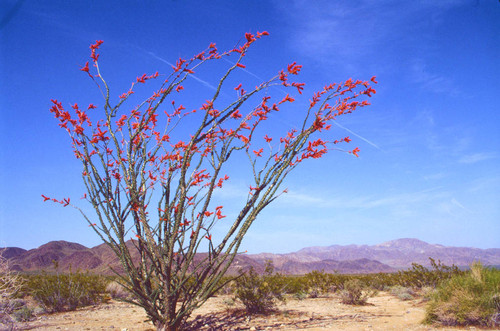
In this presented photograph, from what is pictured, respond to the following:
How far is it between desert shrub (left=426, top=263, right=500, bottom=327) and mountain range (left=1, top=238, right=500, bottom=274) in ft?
1.94

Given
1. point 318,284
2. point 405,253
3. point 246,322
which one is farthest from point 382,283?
point 405,253

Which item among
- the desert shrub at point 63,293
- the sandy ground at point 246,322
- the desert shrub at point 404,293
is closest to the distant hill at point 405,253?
the desert shrub at point 404,293

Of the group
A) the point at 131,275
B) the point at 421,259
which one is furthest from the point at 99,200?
the point at 421,259

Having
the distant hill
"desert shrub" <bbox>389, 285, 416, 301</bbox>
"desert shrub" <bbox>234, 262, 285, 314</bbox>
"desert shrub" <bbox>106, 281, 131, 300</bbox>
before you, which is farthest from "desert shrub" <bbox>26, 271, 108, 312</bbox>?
the distant hill

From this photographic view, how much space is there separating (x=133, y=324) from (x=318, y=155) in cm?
501

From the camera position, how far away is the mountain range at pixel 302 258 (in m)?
51.5

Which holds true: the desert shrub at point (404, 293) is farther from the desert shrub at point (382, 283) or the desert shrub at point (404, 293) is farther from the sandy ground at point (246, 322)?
the sandy ground at point (246, 322)

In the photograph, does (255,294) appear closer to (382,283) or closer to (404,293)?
(404,293)

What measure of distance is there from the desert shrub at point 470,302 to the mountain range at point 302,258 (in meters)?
0.59

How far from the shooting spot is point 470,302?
5484 mm

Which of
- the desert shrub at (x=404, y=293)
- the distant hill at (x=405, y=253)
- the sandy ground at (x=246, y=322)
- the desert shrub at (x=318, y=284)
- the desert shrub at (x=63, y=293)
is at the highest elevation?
the desert shrub at (x=63, y=293)

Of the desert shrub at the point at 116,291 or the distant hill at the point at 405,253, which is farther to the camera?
the distant hill at the point at 405,253

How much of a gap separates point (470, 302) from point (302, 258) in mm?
110604

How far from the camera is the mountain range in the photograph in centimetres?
5148
